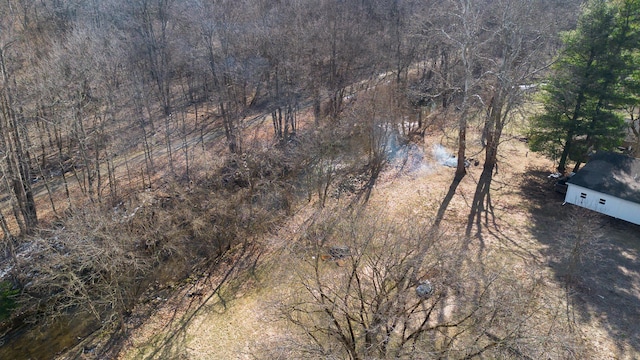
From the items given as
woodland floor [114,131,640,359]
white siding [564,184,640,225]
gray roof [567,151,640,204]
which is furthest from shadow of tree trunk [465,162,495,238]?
gray roof [567,151,640,204]

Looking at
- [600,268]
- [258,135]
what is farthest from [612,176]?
[258,135]

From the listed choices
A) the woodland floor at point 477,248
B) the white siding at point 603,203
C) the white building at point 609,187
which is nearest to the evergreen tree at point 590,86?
the white building at point 609,187

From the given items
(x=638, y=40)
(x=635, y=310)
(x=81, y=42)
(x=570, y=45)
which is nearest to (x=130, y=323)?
(x=81, y=42)

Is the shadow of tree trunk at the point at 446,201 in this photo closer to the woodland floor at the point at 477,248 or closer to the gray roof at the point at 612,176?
the woodland floor at the point at 477,248

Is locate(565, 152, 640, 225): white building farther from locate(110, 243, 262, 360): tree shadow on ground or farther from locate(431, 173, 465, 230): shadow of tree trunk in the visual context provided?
locate(110, 243, 262, 360): tree shadow on ground

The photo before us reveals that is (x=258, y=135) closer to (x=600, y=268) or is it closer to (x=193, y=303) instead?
(x=193, y=303)

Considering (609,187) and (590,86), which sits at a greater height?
(590,86)
